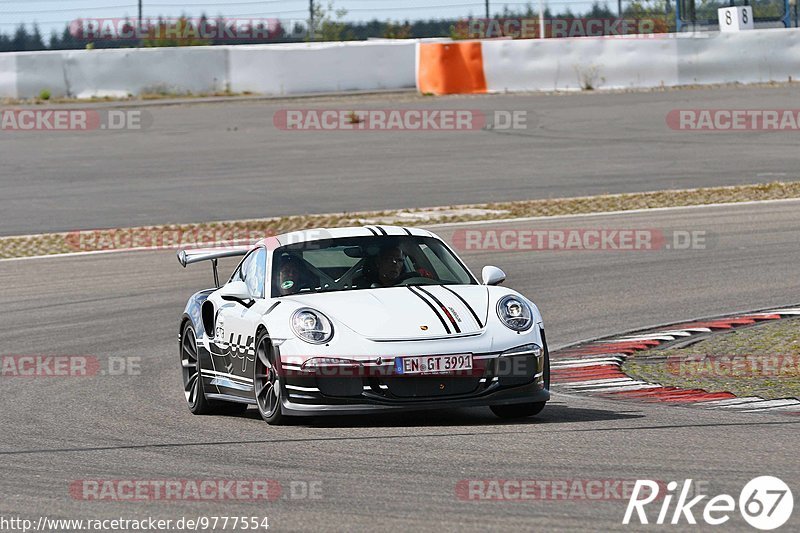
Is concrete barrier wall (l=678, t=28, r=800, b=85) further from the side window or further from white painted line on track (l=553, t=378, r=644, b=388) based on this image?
the side window

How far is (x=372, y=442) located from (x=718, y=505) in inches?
89.3

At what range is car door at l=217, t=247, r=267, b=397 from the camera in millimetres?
8836

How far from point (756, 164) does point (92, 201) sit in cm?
1040

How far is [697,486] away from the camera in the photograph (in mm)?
6070

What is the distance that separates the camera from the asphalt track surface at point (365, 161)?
21.2m

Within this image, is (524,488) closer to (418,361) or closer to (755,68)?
(418,361)

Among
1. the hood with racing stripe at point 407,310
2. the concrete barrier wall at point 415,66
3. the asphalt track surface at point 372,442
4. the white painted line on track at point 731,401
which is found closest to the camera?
the asphalt track surface at point 372,442

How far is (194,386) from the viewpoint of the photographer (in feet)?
32.1

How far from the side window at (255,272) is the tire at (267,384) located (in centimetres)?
64

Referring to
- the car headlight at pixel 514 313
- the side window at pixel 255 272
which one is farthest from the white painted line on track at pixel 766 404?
the side window at pixel 255 272
